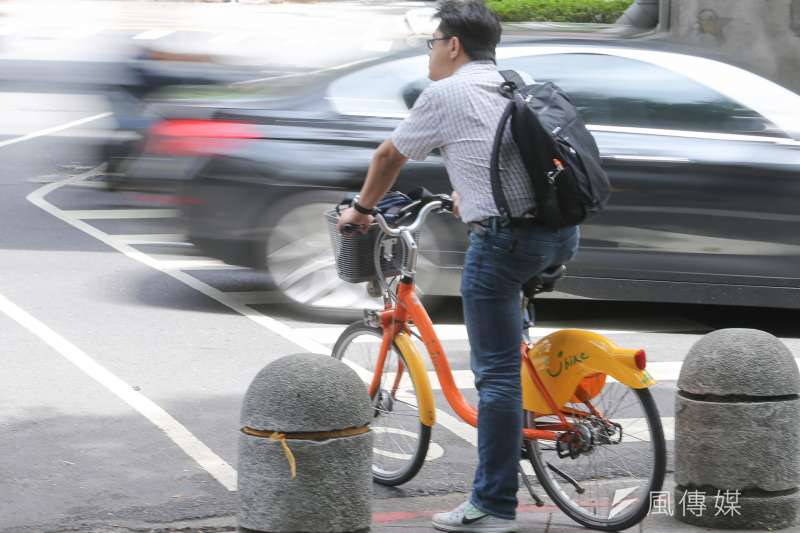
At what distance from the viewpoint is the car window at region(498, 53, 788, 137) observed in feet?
26.1

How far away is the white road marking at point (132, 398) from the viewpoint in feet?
18.6

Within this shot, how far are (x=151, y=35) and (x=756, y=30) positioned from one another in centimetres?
2166

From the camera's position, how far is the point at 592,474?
4.92 metres

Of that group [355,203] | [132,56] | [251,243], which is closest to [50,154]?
[132,56]

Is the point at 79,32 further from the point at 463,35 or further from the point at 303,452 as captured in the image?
the point at 303,452

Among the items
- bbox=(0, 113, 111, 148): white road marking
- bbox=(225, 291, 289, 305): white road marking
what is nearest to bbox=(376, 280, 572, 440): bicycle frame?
bbox=(225, 291, 289, 305): white road marking

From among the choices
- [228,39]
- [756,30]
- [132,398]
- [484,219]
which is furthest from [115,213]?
[228,39]

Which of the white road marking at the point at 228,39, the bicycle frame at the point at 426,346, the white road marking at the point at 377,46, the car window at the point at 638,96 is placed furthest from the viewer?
the white road marking at the point at 228,39

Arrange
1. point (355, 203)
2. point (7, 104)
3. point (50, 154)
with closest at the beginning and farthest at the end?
point (355, 203) < point (50, 154) < point (7, 104)

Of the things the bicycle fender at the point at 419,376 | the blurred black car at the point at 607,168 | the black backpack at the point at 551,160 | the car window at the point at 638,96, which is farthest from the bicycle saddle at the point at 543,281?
the car window at the point at 638,96

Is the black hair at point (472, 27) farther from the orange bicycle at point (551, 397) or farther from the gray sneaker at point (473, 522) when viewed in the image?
the gray sneaker at point (473, 522)

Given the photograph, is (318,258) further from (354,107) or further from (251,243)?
(354,107)

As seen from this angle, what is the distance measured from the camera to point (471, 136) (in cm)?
436

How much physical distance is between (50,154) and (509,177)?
11.9 m
